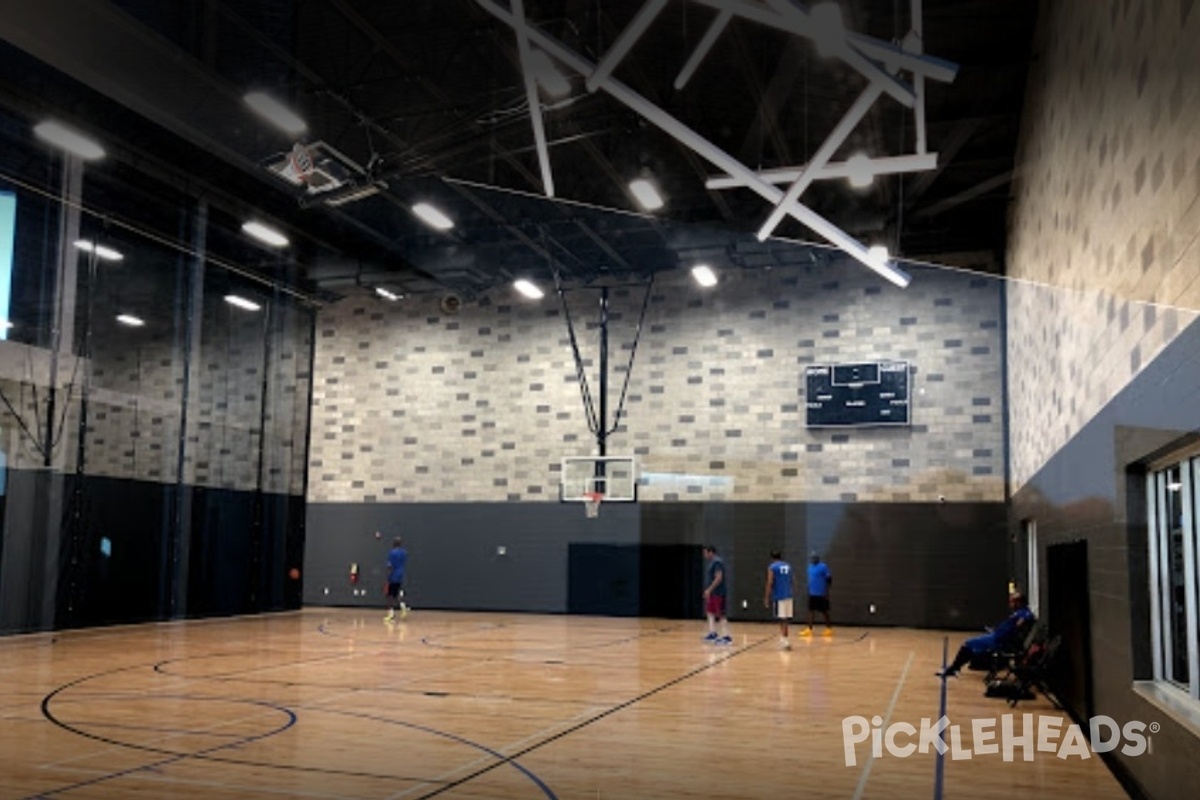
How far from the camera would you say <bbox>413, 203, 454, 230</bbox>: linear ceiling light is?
365 inches

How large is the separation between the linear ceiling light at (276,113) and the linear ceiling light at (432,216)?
1307mm

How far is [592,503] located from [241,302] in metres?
5.94

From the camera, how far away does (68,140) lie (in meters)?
7.97

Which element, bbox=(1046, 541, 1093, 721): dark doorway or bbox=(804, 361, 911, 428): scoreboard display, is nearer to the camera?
bbox=(1046, 541, 1093, 721): dark doorway

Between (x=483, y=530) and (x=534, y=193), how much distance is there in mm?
8867

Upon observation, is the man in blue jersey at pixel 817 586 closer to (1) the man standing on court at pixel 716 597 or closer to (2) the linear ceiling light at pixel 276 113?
(1) the man standing on court at pixel 716 597

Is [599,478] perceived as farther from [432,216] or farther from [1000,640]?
[1000,640]

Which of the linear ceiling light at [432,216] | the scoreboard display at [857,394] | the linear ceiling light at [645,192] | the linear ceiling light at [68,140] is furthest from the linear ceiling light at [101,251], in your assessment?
the scoreboard display at [857,394]

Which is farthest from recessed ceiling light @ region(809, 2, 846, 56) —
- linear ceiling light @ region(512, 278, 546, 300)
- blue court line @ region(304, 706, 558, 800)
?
linear ceiling light @ region(512, 278, 546, 300)

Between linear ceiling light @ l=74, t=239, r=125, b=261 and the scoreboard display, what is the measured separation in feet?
28.1

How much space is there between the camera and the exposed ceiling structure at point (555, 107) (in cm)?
572

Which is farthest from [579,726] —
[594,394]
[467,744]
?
[594,394]

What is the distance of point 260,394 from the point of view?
51.9ft

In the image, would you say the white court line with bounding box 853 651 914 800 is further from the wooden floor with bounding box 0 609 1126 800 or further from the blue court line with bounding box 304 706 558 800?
the blue court line with bounding box 304 706 558 800
